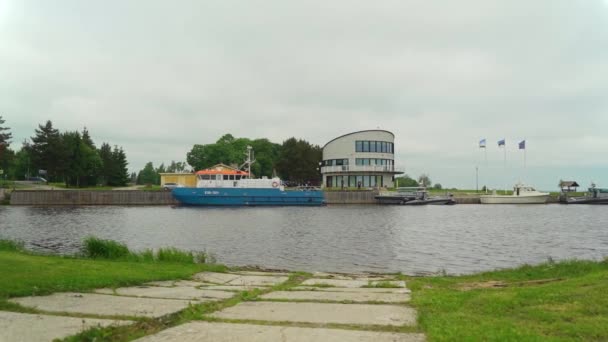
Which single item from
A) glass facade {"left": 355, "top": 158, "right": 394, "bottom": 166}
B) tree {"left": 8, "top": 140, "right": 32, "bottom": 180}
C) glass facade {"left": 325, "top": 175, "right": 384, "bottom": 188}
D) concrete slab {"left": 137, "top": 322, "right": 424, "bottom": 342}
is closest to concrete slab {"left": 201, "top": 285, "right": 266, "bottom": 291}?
concrete slab {"left": 137, "top": 322, "right": 424, "bottom": 342}

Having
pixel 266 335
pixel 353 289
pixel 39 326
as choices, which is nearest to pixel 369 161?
pixel 353 289

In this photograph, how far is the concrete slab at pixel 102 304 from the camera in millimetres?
5863

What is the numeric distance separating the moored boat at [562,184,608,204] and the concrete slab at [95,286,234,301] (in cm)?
7398

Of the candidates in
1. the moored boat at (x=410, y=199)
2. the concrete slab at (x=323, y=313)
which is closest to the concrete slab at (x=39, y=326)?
the concrete slab at (x=323, y=313)

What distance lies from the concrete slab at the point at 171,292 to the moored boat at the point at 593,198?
74.0 m

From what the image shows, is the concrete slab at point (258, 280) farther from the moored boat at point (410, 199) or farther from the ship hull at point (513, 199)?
the ship hull at point (513, 199)

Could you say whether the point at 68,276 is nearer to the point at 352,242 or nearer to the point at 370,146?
the point at 352,242

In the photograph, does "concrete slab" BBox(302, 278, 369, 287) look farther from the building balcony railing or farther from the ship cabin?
the building balcony railing

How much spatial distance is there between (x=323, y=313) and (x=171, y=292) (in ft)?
10.2

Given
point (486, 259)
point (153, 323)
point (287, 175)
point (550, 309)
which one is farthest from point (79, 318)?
point (287, 175)

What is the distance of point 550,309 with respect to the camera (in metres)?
5.67

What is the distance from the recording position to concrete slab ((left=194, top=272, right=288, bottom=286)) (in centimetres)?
930

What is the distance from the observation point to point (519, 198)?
66500 mm

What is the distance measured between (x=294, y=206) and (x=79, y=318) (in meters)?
52.0
